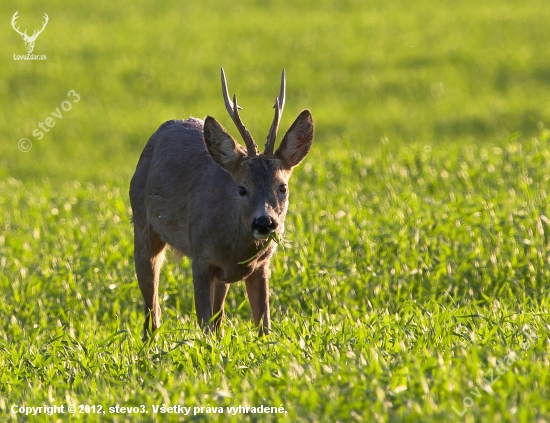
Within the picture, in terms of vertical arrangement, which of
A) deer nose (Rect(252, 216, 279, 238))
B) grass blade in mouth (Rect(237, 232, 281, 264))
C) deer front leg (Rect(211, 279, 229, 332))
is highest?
deer nose (Rect(252, 216, 279, 238))

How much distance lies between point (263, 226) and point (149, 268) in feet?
6.80

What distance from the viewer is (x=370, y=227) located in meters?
8.72

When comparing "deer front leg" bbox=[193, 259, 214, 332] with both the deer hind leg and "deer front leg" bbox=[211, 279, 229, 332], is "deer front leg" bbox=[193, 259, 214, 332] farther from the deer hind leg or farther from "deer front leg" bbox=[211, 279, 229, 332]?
the deer hind leg

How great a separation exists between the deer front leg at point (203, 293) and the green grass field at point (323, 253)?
0.28m

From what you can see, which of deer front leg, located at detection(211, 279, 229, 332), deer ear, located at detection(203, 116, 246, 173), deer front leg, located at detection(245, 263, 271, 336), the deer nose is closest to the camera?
the deer nose

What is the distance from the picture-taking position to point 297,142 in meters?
6.44

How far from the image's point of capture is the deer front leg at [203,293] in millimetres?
6625

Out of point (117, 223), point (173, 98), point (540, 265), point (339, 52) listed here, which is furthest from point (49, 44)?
point (540, 265)

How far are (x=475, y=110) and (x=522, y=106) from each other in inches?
41.5

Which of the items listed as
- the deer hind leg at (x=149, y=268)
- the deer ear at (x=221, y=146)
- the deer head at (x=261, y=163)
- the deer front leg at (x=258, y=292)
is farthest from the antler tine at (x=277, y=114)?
the deer hind leg at (x=149, y=268)

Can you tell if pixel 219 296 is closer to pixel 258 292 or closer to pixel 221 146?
pixel 258 292

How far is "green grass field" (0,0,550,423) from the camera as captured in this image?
4504 mm

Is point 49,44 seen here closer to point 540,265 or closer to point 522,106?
point 522,106

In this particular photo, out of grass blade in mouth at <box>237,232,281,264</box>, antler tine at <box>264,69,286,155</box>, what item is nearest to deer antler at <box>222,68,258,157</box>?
antler tine at <box>264,69,286,155</box>
